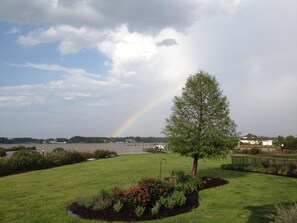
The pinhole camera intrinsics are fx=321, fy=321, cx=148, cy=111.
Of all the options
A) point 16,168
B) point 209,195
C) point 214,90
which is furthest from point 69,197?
point 16,168

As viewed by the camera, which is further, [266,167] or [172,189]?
[266,167]

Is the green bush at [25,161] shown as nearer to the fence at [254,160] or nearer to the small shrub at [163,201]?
the fence at [254,160]

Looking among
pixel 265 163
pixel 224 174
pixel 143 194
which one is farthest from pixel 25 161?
pixel 143 194

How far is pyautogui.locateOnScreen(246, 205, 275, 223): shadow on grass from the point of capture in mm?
11077

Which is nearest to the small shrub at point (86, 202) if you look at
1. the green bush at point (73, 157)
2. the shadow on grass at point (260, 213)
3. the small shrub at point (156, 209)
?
the small shrub at point (156, 209)

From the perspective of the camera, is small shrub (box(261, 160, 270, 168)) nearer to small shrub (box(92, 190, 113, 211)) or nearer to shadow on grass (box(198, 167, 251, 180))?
shadow on grass (box(198, 167, 251, 180))

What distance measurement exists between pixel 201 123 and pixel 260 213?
9288 mm

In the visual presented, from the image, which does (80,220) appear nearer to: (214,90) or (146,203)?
(146,203)

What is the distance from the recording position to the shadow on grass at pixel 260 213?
1108 centimetres

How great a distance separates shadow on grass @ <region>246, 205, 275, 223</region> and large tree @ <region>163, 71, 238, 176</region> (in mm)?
6868

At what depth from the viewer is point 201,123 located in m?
20.9

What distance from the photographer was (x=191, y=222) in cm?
1077

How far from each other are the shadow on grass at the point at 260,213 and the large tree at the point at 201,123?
270 inches

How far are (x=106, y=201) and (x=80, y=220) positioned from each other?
1501 mm
